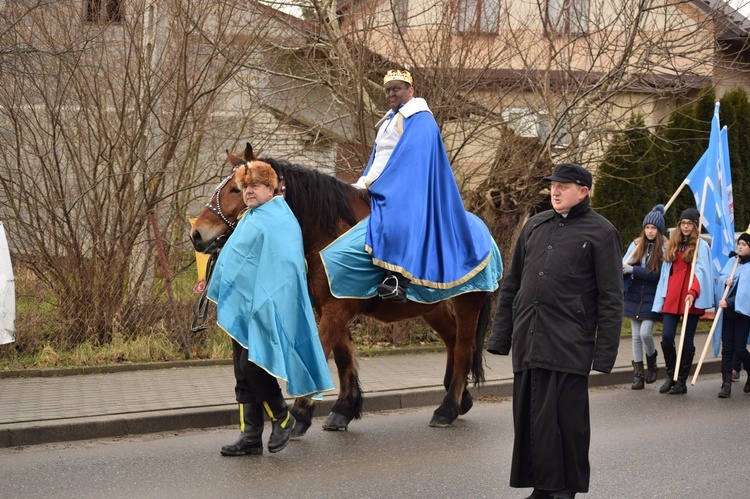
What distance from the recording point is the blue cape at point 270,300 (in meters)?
6.97

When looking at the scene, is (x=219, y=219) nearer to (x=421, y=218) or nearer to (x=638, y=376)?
(x=421, y=218)

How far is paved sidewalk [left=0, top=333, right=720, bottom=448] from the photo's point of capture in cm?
784

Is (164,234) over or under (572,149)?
under

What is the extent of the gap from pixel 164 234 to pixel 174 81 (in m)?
1.81

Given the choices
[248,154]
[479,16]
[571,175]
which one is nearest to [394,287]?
[248,154]

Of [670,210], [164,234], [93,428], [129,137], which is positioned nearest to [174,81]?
[129,137]

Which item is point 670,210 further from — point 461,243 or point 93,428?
point 93,428

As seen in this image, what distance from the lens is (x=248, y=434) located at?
7219mm

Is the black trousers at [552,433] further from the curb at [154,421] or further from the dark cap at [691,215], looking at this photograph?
the dark cap at [691,215]

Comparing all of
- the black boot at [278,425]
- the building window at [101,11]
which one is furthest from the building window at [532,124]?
the black boot at [278,425]

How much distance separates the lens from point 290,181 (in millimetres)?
7754

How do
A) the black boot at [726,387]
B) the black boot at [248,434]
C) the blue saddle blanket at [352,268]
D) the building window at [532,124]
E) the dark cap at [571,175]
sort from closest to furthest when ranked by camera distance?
the dark cap at [571,175], the black boot at [248,434], the blue saddle blanket at [352,268], the black boot at [726,387], the building window at [532,124]

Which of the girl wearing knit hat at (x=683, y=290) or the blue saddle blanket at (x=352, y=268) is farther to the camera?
the girl wearing knit hat at (x=683, y=290)

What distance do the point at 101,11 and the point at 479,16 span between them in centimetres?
504
